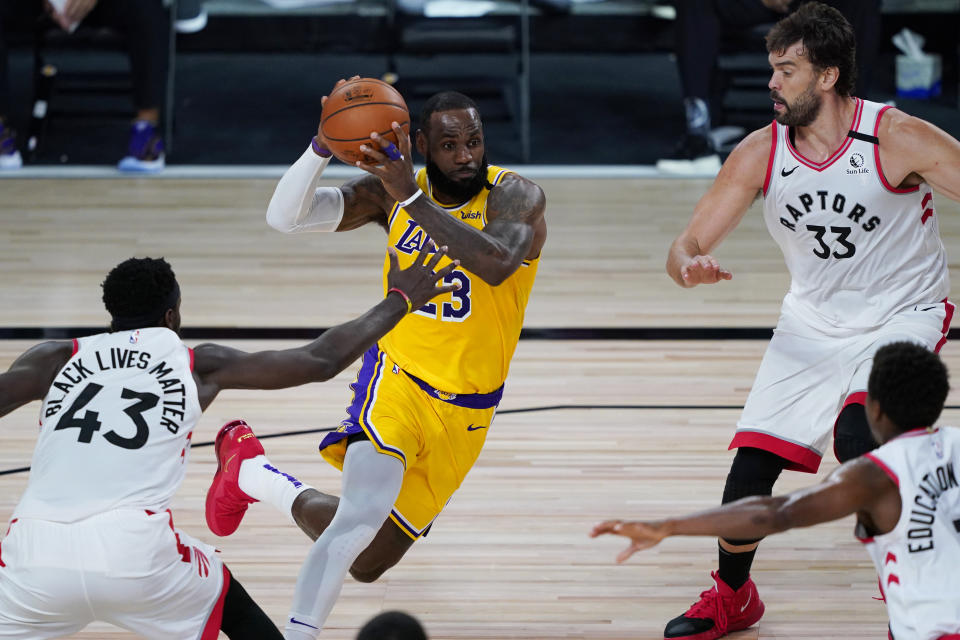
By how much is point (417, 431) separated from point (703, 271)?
0.98m

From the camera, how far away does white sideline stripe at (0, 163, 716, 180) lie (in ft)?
33.3

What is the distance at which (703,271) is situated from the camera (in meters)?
3.80

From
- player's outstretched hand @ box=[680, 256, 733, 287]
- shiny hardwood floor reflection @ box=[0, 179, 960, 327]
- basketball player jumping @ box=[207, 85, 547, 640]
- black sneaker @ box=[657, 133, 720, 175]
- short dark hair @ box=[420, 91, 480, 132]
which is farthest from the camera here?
black sneaker @ box=[657, 133, 720, 175]

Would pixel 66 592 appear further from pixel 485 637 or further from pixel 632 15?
pixel 632 15

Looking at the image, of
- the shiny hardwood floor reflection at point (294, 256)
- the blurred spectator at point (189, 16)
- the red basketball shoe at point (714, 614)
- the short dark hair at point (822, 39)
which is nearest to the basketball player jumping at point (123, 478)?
the red basketball shoe at point (714, 614)

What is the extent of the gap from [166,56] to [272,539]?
21.8ft

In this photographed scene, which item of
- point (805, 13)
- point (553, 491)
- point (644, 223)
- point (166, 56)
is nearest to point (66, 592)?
point (553, 491)

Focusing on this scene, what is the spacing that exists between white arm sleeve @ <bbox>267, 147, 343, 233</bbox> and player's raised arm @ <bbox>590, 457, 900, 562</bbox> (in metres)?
1.82

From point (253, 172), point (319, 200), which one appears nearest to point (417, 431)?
point (319, 200)

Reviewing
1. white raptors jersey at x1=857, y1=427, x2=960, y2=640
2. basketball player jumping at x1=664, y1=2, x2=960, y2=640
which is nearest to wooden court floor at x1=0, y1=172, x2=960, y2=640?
basketball player jumping at x1=664, y1=2, x2=960, y2=640

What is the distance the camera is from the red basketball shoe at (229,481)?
4051mm

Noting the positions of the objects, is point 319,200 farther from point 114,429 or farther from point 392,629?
point 392,629

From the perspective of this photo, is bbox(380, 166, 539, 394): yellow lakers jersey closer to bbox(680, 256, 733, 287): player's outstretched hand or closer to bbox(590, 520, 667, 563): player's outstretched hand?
bbox(680, 256, 733, 287): player's outstretched hand

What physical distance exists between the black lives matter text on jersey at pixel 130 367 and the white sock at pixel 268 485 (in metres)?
0.87
